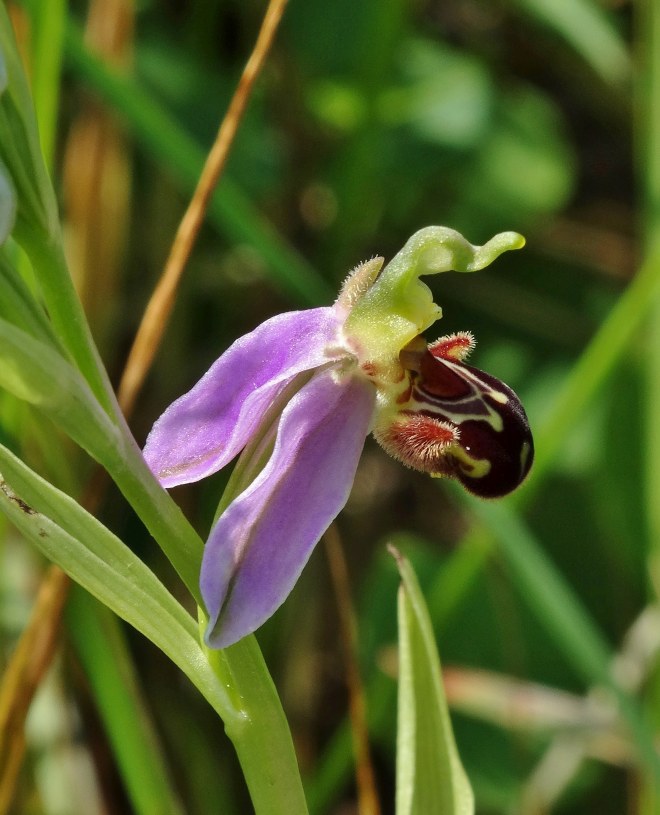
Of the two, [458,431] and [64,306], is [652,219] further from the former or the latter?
[64,306]

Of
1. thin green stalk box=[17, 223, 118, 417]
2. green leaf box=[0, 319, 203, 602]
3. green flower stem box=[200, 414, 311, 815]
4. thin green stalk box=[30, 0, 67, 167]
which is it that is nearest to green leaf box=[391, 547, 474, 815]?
green flower stem box=[200, 414, 311, 815]

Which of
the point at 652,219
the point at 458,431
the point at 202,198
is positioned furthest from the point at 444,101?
the point at 458,431

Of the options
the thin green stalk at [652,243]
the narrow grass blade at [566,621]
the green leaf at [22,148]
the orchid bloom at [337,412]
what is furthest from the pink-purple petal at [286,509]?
the thin green stalk at [652,243]

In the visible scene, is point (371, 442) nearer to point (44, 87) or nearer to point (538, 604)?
point (538, 604)

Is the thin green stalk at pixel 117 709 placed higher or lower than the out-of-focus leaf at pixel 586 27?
lower

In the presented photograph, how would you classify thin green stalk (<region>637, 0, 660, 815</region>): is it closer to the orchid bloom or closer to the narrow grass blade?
the narrow grass blade

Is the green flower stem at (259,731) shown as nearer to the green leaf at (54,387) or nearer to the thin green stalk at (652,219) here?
the green leaf at (54,387)
